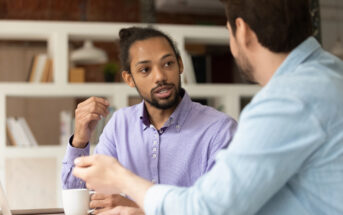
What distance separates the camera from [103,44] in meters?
7.54

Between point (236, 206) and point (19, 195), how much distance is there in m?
3.37

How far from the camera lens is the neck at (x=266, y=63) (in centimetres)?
101

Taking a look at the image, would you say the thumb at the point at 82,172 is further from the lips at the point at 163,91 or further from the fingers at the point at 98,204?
the lips at the point at 163,91

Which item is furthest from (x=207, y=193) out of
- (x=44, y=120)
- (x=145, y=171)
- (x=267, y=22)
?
(x=44, y=120)

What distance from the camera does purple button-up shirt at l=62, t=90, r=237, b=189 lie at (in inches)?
67.2

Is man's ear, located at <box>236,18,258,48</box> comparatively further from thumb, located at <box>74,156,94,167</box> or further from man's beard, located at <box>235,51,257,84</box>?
thumb, located at <box>74,156,94,167</box>

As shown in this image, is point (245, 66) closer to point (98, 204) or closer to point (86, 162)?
point (86, 162)

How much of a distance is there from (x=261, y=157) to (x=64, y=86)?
10.7 feet

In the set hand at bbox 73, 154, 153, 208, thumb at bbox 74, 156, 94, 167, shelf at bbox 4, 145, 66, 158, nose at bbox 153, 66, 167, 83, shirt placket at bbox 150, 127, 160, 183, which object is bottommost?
shelf at bbox 4, 145, 66, 158

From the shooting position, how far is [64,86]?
12.8 feet

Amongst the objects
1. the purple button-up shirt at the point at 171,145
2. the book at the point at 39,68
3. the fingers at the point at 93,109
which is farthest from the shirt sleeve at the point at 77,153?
the book at the point at 39,68

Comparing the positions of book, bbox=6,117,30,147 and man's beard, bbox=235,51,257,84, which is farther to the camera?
book, bbox=6,117,30,147

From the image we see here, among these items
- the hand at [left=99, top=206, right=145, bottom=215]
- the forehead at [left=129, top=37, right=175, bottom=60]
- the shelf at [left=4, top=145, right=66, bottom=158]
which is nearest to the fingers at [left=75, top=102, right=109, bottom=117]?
the forehead at [left=129, top=37, right=175, bottom=60]

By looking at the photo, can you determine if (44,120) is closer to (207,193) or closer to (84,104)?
(84,104)
